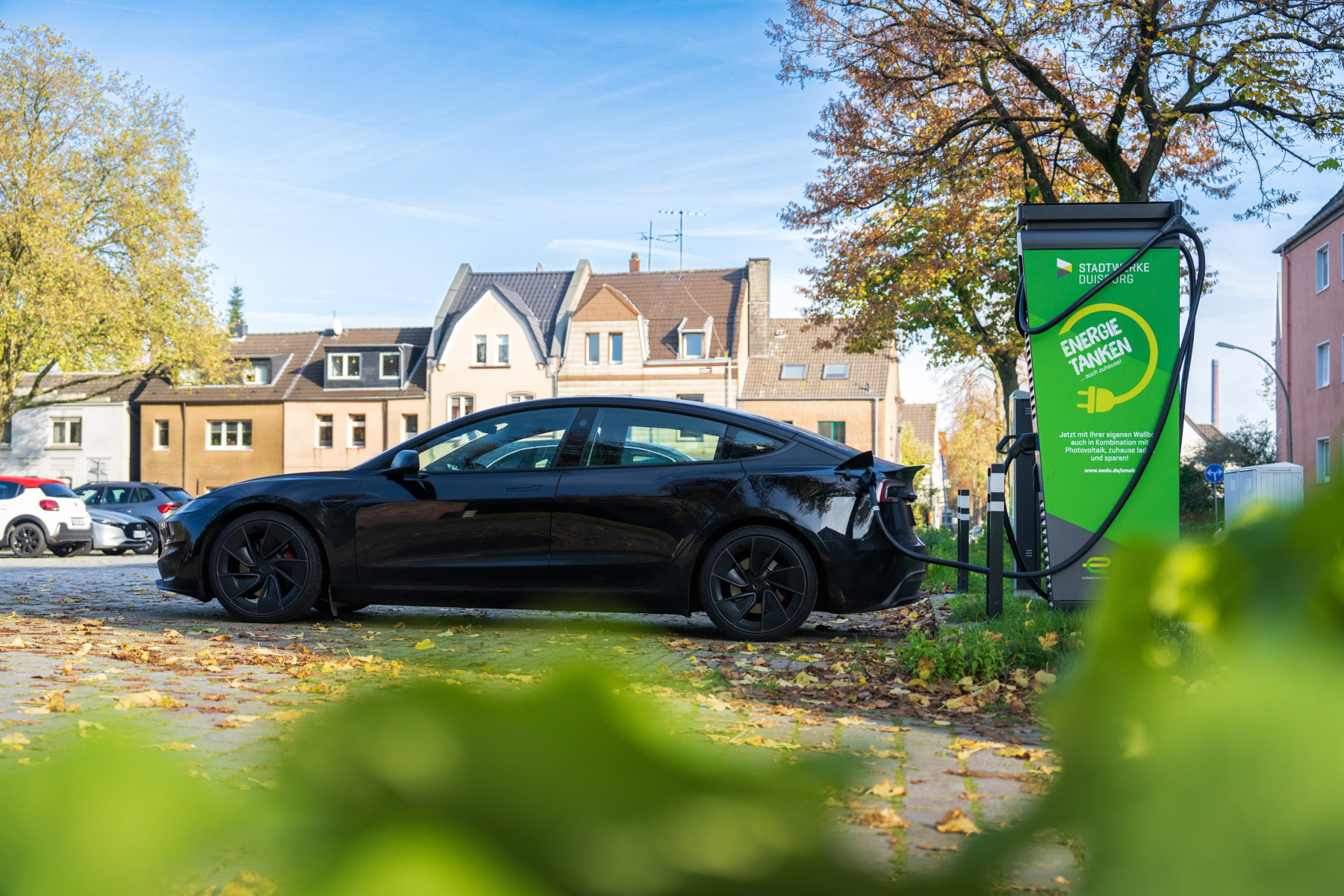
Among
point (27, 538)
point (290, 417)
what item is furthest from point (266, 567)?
point (290, 417)

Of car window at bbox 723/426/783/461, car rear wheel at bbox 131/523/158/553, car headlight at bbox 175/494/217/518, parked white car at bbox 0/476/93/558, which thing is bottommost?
car rear wheel at bbox 131/523/158/553

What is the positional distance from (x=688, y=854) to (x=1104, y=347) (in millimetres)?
6366

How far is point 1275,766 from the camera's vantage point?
0.90 ft

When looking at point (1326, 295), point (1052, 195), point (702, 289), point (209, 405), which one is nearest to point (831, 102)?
point (1052, 195)

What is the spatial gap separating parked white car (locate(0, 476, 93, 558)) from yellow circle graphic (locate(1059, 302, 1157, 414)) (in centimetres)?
1947

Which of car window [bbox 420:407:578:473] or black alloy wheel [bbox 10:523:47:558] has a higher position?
car window [bbox 420:407:578:473]

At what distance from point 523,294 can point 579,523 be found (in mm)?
41847

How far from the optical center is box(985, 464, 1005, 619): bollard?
6539 millimetres

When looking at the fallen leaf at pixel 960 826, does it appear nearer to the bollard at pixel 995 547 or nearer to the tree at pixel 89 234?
the bollard at pixel 995 547

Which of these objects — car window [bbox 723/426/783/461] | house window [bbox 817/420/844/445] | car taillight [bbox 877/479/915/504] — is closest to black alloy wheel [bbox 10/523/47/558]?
car window [bbox 723/426/783/461]

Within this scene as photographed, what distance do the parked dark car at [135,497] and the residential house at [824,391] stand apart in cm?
2420

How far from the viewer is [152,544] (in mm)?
23203

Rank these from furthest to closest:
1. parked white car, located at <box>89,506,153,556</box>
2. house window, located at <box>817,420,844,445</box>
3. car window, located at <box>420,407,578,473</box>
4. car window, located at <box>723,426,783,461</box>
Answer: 1. house window, located at <box>817,420,844,445</box>
2. parked white car, located at <box>89,506,153,556</box>
3. car window, located at <box>420,407,578,473</box>
4. car window, located at <box>723,426,783,461</box>

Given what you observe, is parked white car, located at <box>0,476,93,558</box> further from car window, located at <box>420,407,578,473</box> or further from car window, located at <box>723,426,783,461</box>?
car window, located at <box>723,426,783,461</box>
